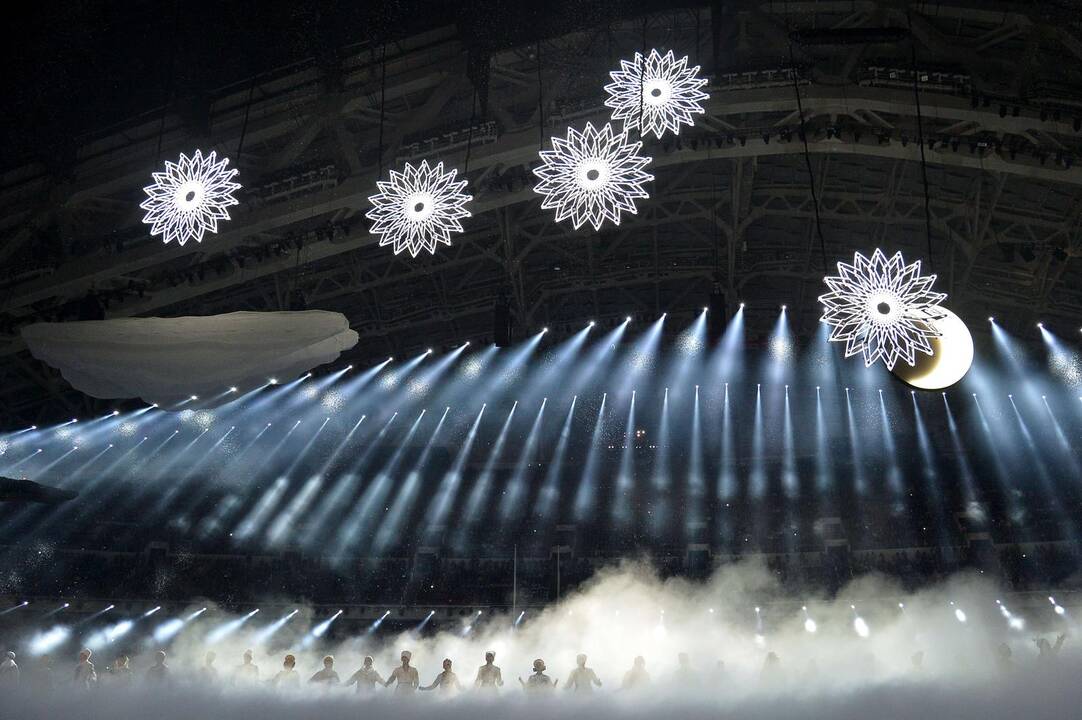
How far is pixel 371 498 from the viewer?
17.4 m

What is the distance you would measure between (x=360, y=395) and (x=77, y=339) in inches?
378

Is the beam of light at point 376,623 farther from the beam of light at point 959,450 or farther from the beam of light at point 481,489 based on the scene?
the beam of light at point 959,450

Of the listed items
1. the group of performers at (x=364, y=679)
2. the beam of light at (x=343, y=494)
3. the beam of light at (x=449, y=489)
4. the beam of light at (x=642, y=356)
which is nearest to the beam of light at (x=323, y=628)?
the beam of light at (x=343, y=494)

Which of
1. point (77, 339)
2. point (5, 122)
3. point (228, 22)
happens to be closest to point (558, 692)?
point (77, 339)

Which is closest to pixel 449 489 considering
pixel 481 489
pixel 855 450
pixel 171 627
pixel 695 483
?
pixel 481 489

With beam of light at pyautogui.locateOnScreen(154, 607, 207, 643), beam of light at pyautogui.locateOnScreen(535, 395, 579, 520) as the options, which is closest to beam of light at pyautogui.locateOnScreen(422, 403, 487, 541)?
beam of light at pyautogui.locateOnScreen(535, 395, 579, 520)

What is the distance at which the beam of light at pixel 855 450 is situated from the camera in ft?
52.2

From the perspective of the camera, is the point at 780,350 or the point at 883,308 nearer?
the point at 883,308

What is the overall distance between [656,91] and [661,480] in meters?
11.3

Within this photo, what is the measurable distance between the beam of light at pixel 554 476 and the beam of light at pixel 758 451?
3673mm

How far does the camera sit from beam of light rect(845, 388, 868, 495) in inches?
626

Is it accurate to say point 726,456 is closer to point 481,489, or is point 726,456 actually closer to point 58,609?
point 481,489

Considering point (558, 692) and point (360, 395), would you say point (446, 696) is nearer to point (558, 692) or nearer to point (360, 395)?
point (558, 692)

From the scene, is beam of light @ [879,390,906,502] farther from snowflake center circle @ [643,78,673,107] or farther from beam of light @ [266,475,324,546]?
beam of light @ [266,475,324,546]
